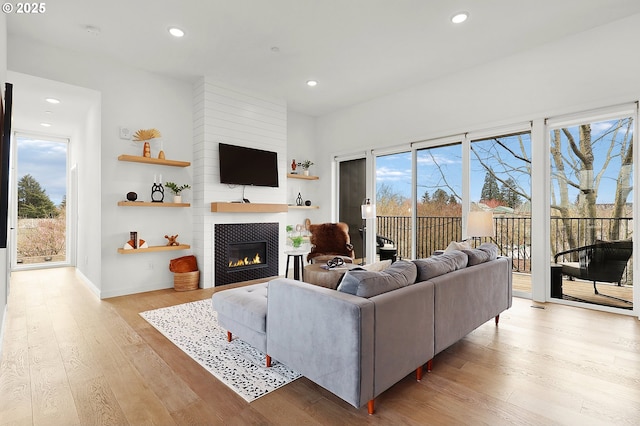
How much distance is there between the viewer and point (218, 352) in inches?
103

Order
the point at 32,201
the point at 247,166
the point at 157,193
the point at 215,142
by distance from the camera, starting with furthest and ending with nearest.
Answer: the point at 32,201, the point at 247,166, the point at 215,142, the point at 157,193

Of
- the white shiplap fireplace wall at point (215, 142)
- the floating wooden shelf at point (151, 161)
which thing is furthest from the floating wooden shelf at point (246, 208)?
the floating wooden shelf at point (151, 161)

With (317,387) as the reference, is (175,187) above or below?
above

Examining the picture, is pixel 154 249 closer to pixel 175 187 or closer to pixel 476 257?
pixel 175 187

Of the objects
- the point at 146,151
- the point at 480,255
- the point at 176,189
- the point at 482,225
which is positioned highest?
the point at 146,151

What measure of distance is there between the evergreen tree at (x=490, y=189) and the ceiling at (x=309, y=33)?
1569 millimetres

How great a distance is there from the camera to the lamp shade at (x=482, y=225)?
3.82m

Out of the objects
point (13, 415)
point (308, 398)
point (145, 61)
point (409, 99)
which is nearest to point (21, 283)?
point (145, 61)

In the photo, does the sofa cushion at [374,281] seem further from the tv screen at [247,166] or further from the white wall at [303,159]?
the white wall at [303,159]

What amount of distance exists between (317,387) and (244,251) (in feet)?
11.4

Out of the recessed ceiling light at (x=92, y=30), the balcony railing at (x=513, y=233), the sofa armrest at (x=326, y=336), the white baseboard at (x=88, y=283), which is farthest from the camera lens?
the white baseboard at (x=88, y=283)

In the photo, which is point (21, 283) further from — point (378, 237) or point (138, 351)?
point (378, 237)

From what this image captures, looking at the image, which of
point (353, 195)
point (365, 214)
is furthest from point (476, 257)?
point (353, 195)

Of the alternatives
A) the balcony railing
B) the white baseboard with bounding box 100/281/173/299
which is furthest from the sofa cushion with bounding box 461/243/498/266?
the white baseboard with bounding box 100/281/173/299
